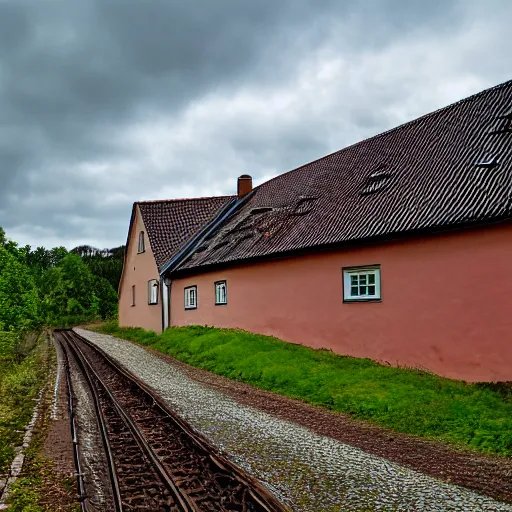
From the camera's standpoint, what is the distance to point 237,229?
2217 cm

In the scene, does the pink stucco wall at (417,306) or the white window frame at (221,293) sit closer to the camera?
the pink stucco wall at (417,306)

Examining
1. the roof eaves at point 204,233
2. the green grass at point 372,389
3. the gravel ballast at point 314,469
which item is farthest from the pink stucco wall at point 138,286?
the gravel ballast at point 314,469

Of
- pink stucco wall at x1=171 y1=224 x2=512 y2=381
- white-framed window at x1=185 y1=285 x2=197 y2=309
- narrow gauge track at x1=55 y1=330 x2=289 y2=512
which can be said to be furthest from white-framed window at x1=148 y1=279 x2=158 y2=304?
narrow gauge track at x1=55 y1=330 x2=289 y2=512

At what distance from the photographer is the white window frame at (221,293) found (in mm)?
19656

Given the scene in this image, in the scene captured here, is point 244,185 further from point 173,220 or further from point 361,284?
point 361,284

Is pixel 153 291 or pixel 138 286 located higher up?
pixel 138 286

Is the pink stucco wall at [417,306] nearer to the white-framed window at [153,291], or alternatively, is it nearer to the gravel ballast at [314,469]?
the gravel ballast at [314,469]

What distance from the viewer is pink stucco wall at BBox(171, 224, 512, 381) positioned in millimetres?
10781

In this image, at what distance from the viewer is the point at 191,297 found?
2275cm

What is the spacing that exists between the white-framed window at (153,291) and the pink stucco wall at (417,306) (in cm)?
1076

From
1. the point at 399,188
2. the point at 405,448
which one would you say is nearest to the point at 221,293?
the point at 399,188

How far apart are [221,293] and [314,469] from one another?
13.8 metres

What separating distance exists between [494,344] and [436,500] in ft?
19.7

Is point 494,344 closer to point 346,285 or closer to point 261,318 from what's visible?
point 346,285
